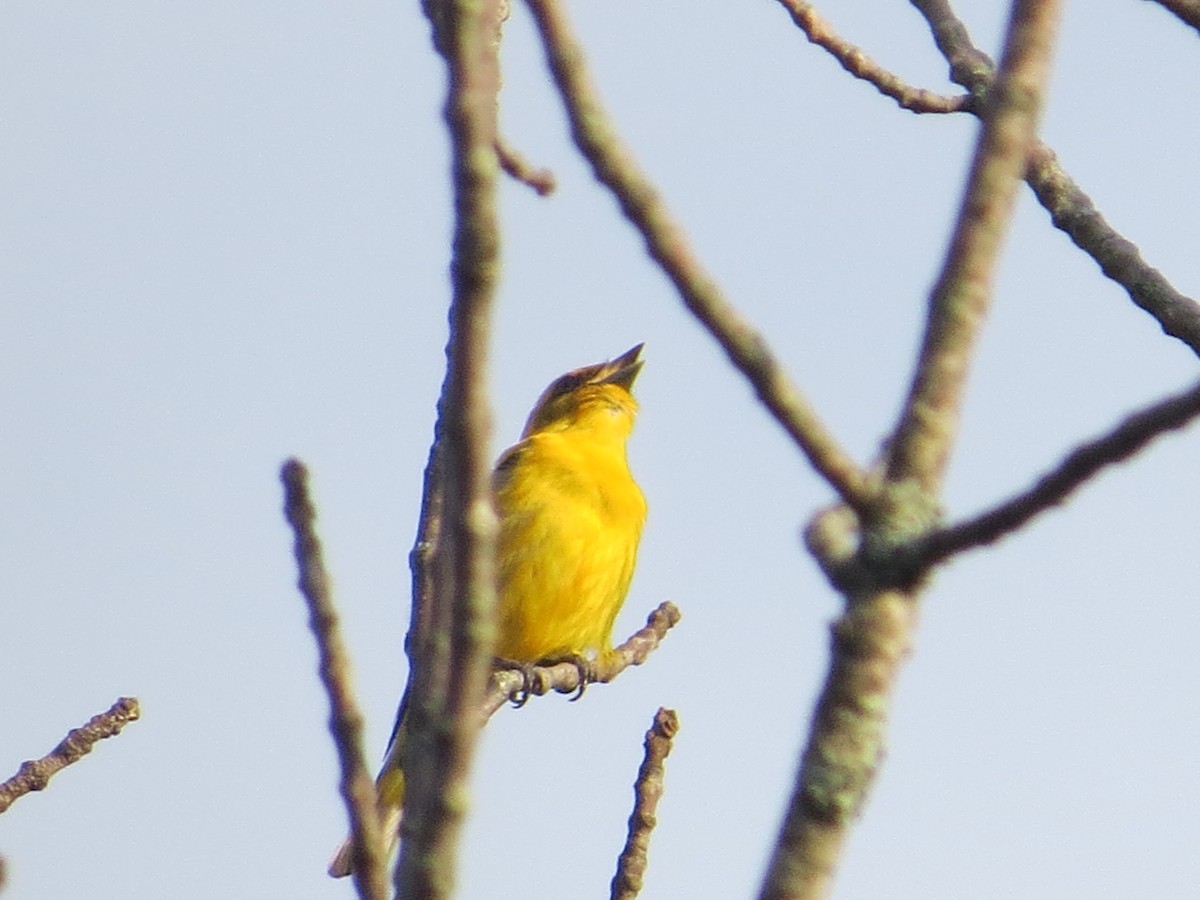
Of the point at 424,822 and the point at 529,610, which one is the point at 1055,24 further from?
the point at 529,610

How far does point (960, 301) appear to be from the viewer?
6.15 feet

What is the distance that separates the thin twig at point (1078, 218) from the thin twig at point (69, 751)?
276cm

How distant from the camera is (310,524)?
186cm

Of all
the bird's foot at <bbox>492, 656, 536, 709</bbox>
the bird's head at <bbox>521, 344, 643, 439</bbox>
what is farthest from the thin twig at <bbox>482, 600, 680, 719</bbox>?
the bird's head at <bbox>521, 344, 643, 439</bbox>


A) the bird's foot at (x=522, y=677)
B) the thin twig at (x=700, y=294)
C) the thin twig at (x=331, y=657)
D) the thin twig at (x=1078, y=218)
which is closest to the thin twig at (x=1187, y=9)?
the thin twig at (x=1078, y=218)

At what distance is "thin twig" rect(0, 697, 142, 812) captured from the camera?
4.26 m

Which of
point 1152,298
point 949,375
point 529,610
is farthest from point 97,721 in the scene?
point 529,610

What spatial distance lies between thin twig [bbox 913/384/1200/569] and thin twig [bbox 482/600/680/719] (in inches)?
168

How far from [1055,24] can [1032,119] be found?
147mm

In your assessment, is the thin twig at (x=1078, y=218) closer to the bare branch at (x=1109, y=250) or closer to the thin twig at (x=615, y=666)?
the bare branch at (x=1109, y=250)

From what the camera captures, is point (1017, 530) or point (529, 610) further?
point (529, 610)

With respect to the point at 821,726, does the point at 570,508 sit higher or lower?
higher

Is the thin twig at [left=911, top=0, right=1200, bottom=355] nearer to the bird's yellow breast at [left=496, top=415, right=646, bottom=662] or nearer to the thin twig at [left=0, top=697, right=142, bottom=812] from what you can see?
the thin twig at [left=0, top=697, right=142, bottom=812]

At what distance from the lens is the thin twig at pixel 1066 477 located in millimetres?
1637
